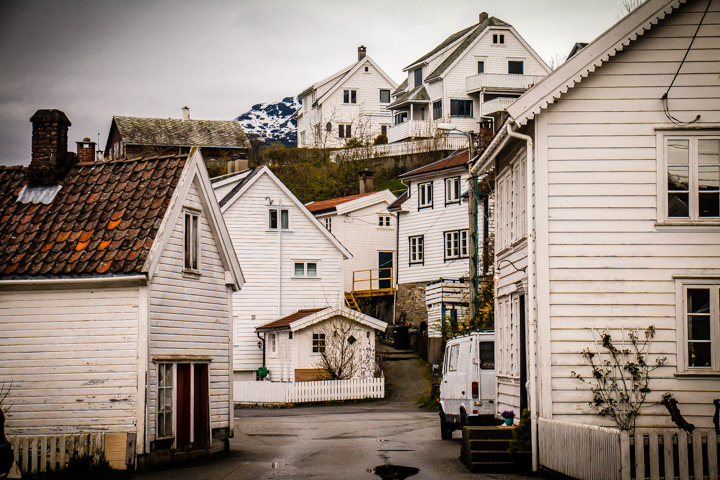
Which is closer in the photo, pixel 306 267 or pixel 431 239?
pixel 306 267

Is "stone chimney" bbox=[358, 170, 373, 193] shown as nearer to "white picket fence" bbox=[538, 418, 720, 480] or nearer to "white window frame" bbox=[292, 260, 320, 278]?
"white window frame" bbox=[292, 260, 320, 278]

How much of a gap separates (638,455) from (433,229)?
39.4 m

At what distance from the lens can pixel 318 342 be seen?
138ft

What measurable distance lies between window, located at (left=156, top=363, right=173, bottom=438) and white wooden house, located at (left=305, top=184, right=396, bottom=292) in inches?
1469

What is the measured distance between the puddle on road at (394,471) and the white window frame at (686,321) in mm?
4981

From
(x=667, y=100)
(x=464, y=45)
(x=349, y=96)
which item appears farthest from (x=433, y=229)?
(x=349, y=96)

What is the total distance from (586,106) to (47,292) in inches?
434

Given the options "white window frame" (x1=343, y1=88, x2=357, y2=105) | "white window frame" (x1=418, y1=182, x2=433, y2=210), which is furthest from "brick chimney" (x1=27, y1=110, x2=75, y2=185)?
"white window frame" (x1=343, y1=88, x2=357, y2=105)

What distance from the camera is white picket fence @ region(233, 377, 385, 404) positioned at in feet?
128

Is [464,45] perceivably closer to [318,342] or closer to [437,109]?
A: [437,109]

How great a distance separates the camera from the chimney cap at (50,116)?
20844 mm

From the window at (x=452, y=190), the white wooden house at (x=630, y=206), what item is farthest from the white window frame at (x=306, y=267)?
the white wooden house at (x=630, y=206)

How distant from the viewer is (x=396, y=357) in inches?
1836

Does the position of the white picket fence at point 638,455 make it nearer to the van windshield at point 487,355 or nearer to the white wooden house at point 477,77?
the van windshield at point 487,355
